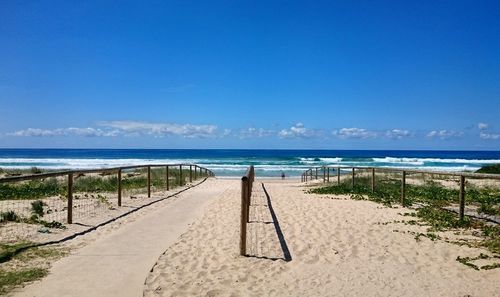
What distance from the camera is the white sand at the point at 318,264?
525 centimetres

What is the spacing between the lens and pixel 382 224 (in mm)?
9609

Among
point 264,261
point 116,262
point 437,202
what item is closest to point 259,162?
point 437,202

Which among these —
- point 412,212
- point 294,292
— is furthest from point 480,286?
point 412,212

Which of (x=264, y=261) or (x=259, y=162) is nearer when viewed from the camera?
(x=264, y=261)

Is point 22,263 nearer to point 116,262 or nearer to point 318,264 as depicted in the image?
point 116,262

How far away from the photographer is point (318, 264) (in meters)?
6.36

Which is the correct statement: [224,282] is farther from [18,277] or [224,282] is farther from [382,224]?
[382,224]

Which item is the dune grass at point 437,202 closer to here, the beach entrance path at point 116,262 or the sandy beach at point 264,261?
the sandy beach at point 264,261

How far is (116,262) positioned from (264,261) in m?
2.10

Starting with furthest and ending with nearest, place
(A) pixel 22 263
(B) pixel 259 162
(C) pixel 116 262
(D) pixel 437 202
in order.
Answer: (B) pixel 259 162 → (D) pixel 437 202 → (C) pixel 116 262 → (A) pixel 22 263

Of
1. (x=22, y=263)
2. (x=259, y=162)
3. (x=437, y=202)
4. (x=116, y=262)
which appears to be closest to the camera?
(x=22, y=263)

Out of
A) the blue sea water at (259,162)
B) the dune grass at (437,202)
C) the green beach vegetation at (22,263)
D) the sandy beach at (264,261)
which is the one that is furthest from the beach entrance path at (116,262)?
the blue sea water at (259,162)

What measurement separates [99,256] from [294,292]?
3.10 m

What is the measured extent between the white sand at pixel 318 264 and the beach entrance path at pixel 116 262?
0.82ft
